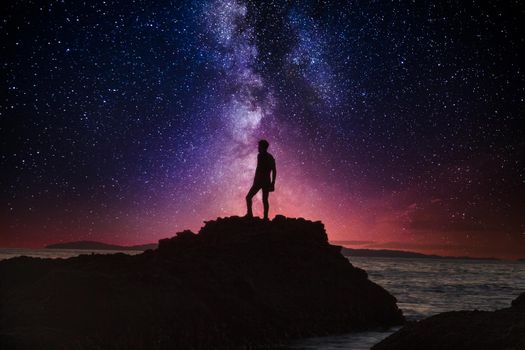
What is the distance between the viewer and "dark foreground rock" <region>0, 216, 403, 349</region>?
10117 mm

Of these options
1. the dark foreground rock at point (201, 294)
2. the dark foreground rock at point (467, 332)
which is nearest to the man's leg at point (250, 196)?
the dark foreground rock at point (201, 294)

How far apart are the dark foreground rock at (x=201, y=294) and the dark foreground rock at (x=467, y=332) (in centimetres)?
504

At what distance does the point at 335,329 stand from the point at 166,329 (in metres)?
5.80

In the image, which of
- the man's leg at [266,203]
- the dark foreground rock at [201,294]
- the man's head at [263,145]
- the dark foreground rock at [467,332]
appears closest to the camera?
the dark foreground rock at [467,332]

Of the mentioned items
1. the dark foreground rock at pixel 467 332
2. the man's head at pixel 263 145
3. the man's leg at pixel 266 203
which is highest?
the man's head at pixel 263 145

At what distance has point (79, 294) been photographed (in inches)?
415

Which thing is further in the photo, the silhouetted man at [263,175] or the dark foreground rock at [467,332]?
the silhouetted man at [263,175]

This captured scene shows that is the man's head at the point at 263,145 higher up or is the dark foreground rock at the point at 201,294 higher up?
the man's head at the point at 263,145

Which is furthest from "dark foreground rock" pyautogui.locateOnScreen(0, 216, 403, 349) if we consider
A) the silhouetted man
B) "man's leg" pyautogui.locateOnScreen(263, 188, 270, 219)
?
the silhouetted man

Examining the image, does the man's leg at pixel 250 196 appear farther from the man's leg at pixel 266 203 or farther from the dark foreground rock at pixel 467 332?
the dark foreground rock at pixel 467 332

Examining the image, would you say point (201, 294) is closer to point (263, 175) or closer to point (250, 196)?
point (250, 196)

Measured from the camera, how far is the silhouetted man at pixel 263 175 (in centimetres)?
1759

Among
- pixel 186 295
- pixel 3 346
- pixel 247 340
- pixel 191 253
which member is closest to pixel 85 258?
pixel 191 253

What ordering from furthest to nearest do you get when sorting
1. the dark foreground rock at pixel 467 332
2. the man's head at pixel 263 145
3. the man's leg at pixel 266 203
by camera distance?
the man's leg at pixel 266 203 → the man's head at pixel 263 145 → the dark foreground rock at pixel 467 332
